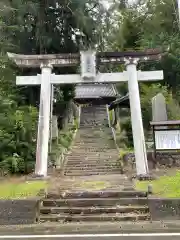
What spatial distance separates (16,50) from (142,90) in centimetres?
798

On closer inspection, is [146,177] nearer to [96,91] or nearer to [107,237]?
[107,237]

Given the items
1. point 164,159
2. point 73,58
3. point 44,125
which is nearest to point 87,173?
point 44,125

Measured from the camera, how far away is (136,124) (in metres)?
12.7

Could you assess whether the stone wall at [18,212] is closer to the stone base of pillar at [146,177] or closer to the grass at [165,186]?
the grass at [165,186]

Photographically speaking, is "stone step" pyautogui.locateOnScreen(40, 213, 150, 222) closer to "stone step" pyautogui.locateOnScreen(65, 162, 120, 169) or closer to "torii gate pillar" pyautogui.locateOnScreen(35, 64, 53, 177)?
"torii gate pillar" pyautogui.locateOnScreen(35, 64, 53, 177)

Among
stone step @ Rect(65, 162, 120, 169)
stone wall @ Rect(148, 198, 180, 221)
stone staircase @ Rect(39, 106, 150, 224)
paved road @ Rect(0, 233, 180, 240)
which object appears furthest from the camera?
stone step @ Rect(65, 162, 120, 169)

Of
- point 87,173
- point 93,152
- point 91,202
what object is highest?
point 93,152

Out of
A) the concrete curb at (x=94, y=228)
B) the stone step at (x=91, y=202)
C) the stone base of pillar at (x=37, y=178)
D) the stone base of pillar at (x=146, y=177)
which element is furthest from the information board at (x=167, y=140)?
the concrete curb at (x=94, y=228)

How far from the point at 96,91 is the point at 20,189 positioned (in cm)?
2602

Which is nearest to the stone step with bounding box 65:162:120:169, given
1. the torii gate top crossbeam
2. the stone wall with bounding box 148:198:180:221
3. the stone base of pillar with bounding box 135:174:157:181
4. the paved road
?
the stone base of pillar with bounding box 135:174:157:181

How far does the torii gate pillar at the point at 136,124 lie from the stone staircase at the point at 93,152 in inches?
78.3

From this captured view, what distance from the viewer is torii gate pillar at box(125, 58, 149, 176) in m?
12.4

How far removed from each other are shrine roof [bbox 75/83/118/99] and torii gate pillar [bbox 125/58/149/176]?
20.0 metres

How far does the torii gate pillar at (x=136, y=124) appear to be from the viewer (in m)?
12.4
